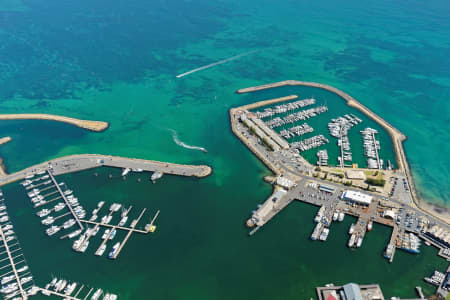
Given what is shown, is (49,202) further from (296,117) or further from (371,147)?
(371,147)

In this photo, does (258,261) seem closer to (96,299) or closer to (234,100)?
(96,299)

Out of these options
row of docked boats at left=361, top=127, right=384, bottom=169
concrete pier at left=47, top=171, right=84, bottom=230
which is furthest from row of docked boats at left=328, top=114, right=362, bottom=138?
concrete pier at left=47, top=171, right=84, bottom=230

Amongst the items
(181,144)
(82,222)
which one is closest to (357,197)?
(181,144)

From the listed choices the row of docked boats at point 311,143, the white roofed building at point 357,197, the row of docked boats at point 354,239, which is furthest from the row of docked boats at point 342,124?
the row of docked boats at point 354,239

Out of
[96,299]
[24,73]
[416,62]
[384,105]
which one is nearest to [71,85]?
[24,73]

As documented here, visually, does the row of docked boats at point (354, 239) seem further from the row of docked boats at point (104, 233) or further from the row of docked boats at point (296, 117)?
the row of docked boats at point (104, 233)

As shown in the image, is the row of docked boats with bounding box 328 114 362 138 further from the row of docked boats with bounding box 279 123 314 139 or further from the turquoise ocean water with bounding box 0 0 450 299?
the row of docked boats with bounding box 279 123 314 139
